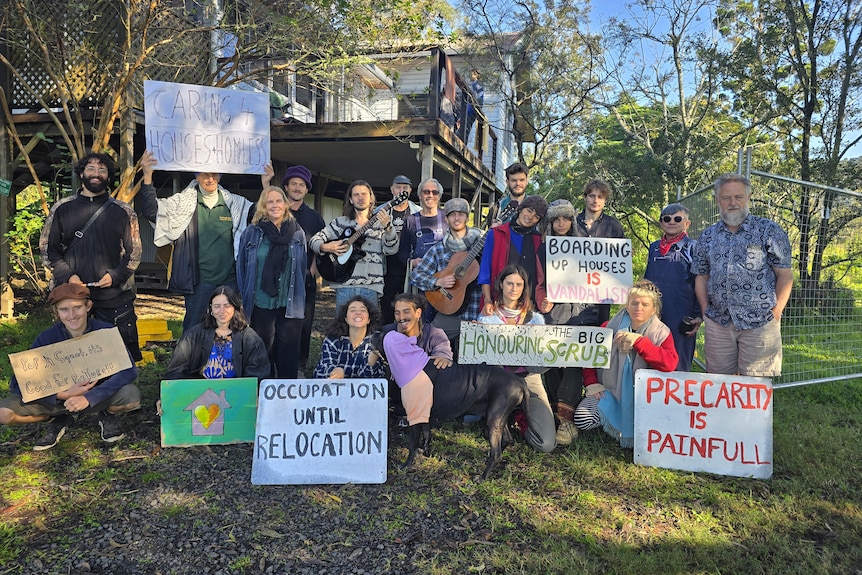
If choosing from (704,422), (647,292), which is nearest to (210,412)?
(647,292)

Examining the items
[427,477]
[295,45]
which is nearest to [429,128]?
[295,45]

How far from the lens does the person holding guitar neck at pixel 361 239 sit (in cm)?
431

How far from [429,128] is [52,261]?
5.59 meters

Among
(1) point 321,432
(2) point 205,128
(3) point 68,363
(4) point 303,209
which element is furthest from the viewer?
(4) point 303,209

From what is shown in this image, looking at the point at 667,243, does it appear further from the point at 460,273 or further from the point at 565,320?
the point at 460,273

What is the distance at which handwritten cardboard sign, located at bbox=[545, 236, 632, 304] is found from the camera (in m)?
3.98

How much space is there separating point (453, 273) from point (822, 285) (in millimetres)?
4077

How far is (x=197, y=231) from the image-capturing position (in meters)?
4.31

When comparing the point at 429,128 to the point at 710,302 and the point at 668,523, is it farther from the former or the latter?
the point at 668,523

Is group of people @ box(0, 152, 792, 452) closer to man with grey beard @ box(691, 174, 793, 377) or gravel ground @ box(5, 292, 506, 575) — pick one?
man with grey beard @ box(691, 174, 793, 377)

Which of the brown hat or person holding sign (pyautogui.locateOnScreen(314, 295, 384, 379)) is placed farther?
person holding sign (pyautogui.locateOnScreen(314, 295, 384, 379))

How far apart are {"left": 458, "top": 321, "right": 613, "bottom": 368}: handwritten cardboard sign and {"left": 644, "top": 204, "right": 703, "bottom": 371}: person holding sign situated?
728mm

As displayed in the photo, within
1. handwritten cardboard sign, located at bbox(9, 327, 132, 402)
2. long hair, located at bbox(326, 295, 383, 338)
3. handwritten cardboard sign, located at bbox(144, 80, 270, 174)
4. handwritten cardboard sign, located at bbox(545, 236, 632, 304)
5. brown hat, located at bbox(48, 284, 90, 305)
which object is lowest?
handwritten cardboard sign, located at bbox(9, 327, 132, 402)

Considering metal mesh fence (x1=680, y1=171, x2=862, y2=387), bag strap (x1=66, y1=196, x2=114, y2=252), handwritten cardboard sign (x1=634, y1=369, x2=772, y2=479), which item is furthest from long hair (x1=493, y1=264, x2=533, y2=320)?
bag strap (x1=66, y1=196, x2=114, y2=252)
